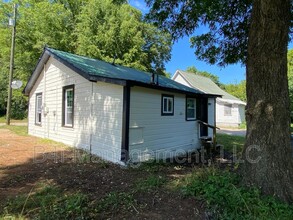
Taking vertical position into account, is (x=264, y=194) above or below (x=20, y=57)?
below

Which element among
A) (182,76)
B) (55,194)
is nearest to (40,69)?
(55,194)

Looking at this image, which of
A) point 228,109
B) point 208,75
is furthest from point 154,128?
point 208,75

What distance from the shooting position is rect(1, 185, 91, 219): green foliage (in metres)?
3.60

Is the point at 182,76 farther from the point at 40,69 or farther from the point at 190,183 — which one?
the point at 190,183

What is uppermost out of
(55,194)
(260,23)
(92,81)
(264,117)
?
(260,23)

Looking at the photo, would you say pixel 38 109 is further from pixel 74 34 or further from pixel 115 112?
pixel 74 34

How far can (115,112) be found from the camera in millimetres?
7227

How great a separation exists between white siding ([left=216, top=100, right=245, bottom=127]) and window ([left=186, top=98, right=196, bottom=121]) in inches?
634

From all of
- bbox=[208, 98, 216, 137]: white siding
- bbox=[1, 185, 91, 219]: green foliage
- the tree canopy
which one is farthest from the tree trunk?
the tree canopy

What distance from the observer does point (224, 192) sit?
4039mm

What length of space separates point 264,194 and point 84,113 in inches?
244

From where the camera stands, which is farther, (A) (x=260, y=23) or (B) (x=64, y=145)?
(B) (x=64, y=145)

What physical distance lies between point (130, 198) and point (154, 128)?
4090 millimetres

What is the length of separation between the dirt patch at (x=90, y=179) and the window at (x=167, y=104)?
244cm
